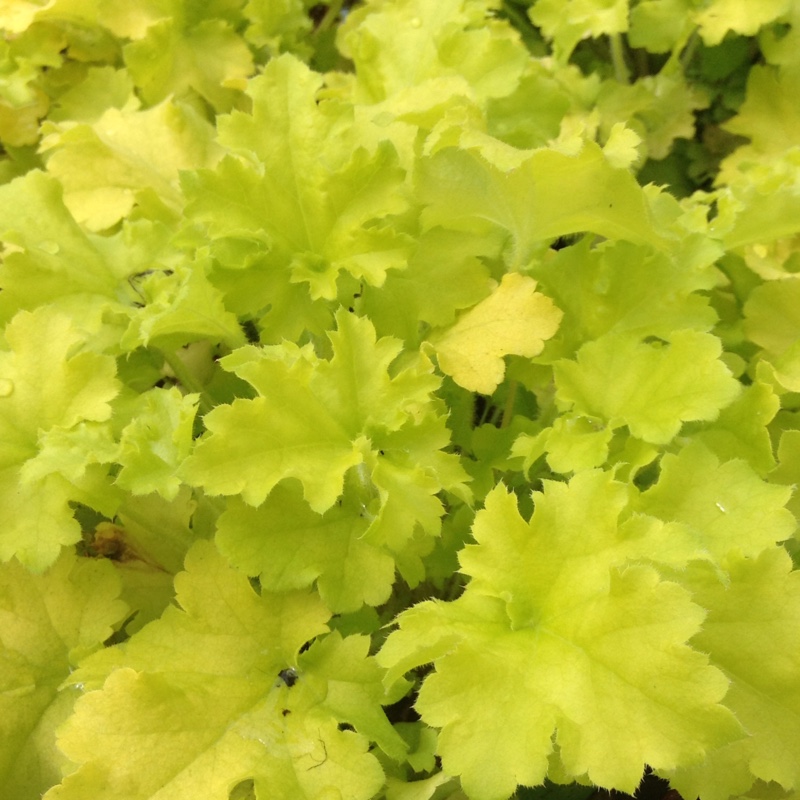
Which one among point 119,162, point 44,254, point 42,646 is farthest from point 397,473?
point 119,162

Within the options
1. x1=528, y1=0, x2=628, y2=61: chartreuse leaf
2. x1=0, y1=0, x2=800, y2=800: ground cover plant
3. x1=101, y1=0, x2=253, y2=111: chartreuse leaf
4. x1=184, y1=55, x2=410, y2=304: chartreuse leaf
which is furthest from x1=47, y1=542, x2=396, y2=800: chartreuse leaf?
x1=528, y1=0, x2=628, y2=61: chartreuse leaf

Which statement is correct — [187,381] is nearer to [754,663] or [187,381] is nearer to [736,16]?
[754,663]

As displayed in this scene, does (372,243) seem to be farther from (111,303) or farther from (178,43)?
(178,43)

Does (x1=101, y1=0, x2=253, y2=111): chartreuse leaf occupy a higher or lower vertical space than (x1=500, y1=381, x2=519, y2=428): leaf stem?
higher

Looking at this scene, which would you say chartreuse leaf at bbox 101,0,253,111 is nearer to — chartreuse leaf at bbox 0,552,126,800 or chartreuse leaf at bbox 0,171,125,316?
chartreuse leaf at bbox 0,171,125,316

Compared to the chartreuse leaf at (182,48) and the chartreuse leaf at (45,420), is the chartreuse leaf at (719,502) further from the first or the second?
the chartreuse leaf at (182,48)
